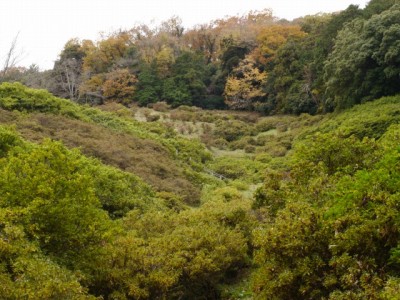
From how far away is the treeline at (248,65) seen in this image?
1071 inches

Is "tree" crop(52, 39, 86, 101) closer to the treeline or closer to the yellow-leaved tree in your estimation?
the treeline

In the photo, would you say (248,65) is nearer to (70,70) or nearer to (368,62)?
(368,62)

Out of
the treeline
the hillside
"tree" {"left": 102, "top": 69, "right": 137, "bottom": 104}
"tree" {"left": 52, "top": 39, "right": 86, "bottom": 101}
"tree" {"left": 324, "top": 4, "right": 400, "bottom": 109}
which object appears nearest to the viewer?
the hillside

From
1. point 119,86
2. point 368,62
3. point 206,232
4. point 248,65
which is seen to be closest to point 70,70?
point 119,86

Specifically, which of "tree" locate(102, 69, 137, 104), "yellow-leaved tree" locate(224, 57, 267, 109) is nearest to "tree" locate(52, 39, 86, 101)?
"tree" locate(102, 69, 137, 104)

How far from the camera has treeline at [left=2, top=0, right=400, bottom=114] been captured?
27203 mm

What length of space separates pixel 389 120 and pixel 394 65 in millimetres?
4904

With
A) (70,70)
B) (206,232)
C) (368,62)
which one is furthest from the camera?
(70,70)

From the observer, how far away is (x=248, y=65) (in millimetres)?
44906

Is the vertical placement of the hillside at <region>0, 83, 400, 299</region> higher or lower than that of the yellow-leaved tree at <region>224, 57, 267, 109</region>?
lower

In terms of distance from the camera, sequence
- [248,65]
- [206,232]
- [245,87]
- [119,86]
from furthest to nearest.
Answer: [119,86] → [248,65] → [245,87] → [206,232]

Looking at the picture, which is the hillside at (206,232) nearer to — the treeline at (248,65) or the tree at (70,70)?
the treeline at (248,65)

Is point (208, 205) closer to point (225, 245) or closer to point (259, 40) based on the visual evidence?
point (225, 245)

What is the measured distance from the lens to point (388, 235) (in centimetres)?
719
